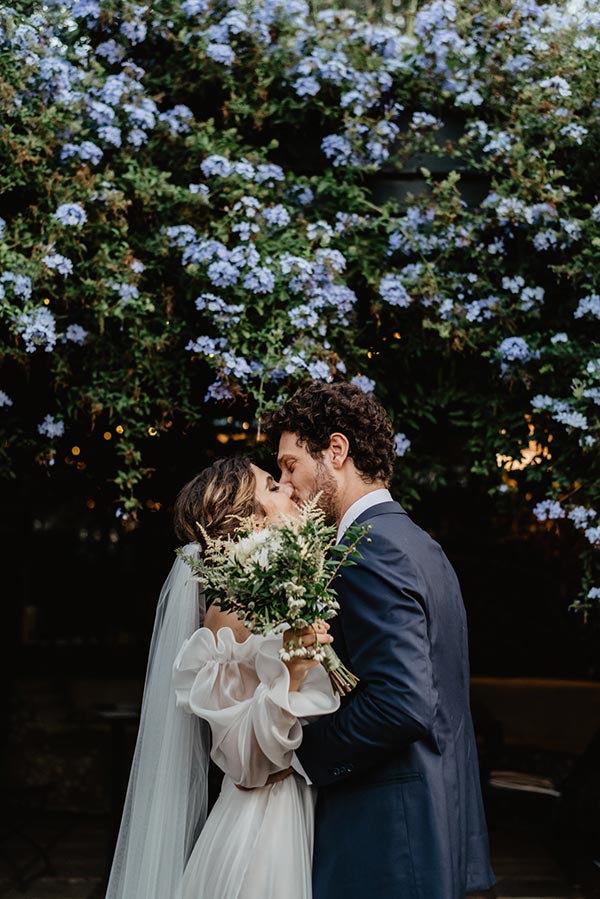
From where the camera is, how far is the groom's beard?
2672 mm

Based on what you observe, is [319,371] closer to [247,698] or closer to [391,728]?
[247,698]

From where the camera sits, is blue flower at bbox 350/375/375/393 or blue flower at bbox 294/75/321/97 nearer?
blue flower at bbox 350/375/375/393

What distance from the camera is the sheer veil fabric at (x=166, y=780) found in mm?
2660

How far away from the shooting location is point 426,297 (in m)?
3.61

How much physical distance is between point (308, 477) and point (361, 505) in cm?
18

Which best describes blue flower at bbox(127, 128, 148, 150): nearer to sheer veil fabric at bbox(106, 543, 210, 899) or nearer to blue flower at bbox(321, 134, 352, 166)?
blue flower at bbox(321, 134, 352, 166)

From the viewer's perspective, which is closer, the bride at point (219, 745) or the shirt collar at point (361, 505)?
the bride at point (219, 745)

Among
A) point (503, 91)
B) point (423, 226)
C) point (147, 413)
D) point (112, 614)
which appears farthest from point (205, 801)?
point (112, 614)

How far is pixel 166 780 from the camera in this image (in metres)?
2.71

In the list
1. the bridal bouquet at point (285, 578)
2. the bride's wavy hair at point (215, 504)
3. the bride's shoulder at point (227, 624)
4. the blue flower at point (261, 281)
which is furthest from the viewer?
the blue flower at point (261, 281)

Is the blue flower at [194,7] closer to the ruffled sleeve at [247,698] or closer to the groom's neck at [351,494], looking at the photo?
the groom's neck at [351,494]

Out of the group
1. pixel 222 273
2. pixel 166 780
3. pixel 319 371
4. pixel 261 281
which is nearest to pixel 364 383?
pixel 319 371

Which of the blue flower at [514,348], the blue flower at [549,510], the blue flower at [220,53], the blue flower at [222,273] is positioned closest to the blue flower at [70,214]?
the blue flower at [222,273]

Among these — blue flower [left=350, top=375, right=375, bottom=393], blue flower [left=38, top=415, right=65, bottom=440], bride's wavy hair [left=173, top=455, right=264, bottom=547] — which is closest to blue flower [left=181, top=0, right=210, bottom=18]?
blue flower [left=350, top=375, right=375, bottom=393]
